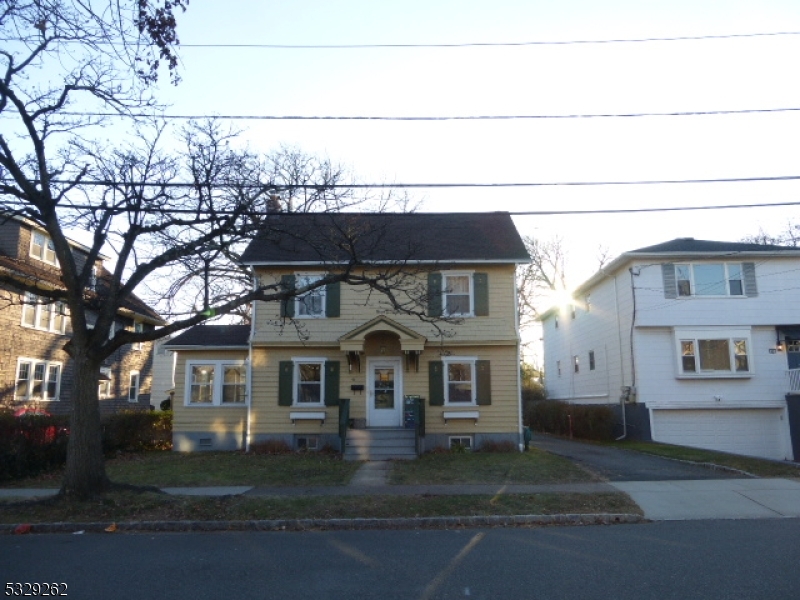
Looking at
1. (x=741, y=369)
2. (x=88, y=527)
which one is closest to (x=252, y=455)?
→ (x=88, y=527)

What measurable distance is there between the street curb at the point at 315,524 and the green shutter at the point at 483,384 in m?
9.98

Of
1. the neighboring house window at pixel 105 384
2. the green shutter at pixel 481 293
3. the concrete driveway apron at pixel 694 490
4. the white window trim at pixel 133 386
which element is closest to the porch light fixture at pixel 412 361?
the green shutter at pixel 481 293

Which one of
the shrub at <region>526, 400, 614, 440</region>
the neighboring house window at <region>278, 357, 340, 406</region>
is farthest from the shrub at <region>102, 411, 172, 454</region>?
the shrub at <region>526, 400, 614, 440</region>

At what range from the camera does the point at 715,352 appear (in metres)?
24.2

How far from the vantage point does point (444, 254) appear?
2088 cm

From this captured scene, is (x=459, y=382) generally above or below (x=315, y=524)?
above

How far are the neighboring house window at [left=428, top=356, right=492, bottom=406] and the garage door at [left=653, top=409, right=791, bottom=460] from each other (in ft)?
25.0

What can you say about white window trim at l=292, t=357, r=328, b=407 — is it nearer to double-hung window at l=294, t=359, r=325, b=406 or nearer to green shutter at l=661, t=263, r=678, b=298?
double-hung window at l=294, t=359, r=325, b=406

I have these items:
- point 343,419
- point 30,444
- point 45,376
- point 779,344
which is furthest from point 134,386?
point 779,344

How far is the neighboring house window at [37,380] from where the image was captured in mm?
25164

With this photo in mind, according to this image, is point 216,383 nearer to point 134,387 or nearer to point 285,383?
point 285,383

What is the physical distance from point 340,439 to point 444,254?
6.41 m

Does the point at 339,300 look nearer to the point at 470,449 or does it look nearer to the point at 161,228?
the point at 470,449

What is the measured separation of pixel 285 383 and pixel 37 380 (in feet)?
38.8
